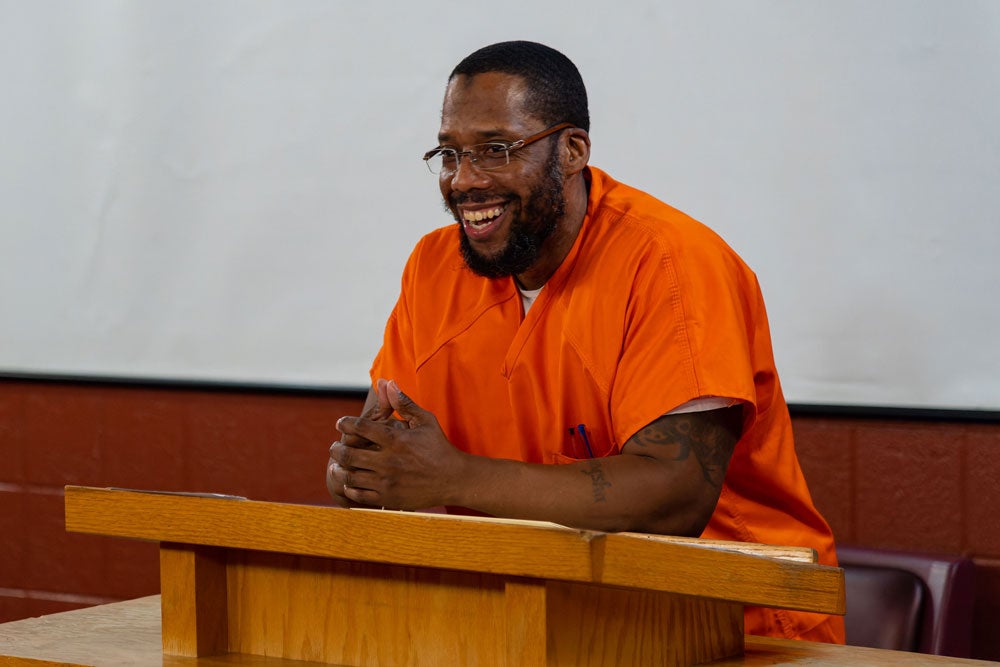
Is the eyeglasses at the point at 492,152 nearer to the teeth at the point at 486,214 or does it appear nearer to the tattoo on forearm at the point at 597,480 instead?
the teeth at the point at 486,214

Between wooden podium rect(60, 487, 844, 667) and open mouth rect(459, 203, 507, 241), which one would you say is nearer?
wooden podium rect(60, 487, 844, 667)

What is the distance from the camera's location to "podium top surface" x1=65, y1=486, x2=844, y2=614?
3.76 ft

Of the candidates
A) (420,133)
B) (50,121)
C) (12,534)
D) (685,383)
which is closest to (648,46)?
(420,133)

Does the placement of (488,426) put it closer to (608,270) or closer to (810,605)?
(608,270)

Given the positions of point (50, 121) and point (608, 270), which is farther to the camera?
point (50, 121)

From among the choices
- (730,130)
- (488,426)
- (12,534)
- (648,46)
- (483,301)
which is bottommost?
(12,534)

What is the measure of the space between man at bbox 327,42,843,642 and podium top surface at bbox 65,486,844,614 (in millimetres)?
401

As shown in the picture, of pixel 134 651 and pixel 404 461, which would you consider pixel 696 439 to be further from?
pixel 134 651

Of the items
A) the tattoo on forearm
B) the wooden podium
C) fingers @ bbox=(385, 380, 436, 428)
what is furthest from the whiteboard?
the wooden podium

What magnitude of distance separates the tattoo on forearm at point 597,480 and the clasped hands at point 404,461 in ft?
0.59

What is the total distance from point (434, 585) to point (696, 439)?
60cm

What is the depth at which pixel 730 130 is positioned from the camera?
272cm

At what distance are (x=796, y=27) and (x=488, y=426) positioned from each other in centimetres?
115

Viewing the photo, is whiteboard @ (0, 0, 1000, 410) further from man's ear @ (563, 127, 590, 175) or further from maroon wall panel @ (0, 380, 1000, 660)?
man's ear @ (563, 127, 590, 175)
